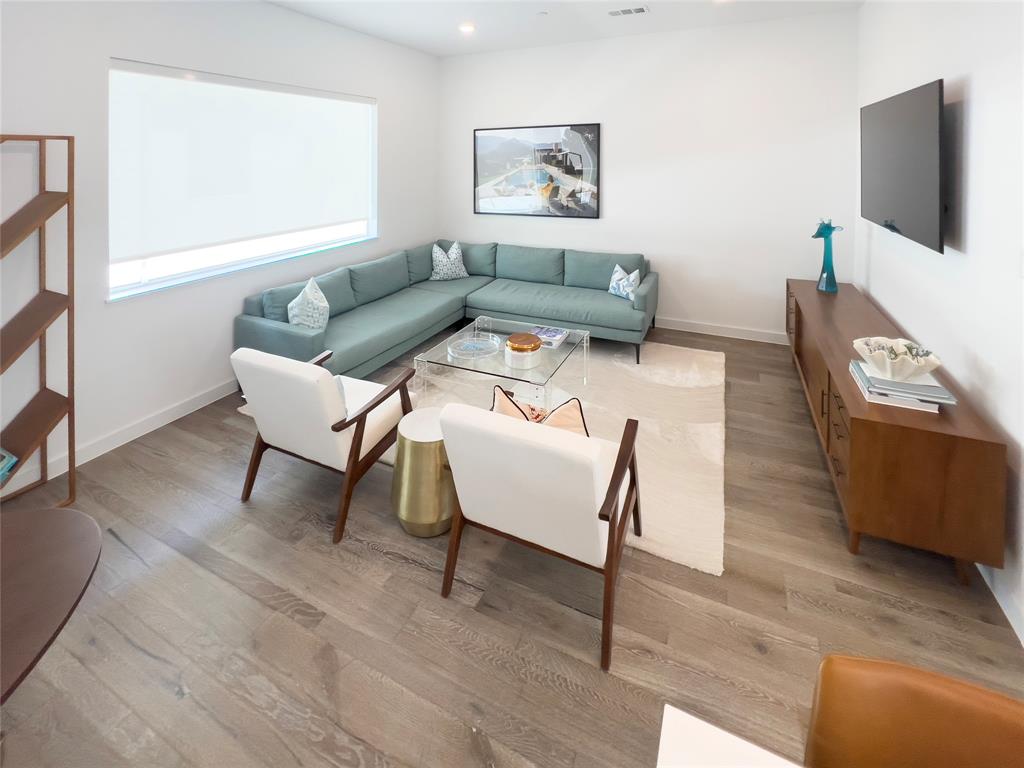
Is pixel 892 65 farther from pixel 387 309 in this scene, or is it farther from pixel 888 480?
pixel 387 309

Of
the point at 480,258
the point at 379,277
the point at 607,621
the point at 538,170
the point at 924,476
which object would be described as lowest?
the point at 607,621

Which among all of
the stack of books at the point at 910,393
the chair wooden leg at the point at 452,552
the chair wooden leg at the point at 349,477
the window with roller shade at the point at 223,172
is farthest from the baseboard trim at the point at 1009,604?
the window with roller shade at the point at 223,172

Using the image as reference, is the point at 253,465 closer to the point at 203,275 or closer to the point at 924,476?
the point at 203,275

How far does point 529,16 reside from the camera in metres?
4.22

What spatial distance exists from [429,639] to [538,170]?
4773 millimetres

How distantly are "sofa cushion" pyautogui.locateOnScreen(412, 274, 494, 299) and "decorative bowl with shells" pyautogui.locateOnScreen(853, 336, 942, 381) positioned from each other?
11.4 feet

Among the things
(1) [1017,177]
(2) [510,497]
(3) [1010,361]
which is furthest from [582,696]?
(1) [1017,177]

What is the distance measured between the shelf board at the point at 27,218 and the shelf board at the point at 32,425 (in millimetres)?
763

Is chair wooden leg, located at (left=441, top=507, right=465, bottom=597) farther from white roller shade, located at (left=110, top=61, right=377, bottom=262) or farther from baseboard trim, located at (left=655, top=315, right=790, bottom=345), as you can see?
baseboard trim, located at (left=655, top=315, right=790, bottom=345)

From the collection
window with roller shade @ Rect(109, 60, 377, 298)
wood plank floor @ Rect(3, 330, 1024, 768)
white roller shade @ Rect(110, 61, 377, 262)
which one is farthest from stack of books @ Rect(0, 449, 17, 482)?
white roller shade @ Rect(110, 61, 377, 262)

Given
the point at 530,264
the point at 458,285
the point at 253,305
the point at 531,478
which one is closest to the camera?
the point at 531,478

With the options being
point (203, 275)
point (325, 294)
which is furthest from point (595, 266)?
point (203, 275)

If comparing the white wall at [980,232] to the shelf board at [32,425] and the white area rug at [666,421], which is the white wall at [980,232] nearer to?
the white area rug at [666,421]

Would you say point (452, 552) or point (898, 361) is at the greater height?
point (898, 361)
